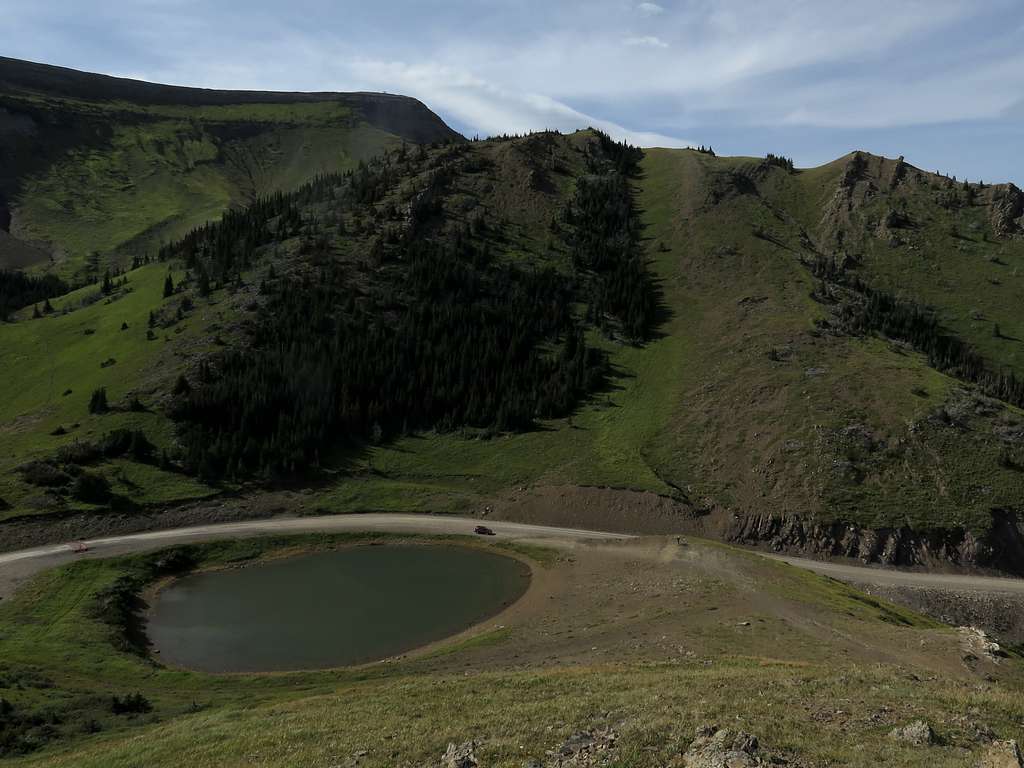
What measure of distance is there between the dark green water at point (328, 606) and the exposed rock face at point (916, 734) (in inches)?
1291

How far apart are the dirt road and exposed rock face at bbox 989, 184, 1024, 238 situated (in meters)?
Result: 100

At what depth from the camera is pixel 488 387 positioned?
95.8 metres

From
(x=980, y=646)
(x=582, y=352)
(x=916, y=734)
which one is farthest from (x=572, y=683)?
(x=582, y=352)

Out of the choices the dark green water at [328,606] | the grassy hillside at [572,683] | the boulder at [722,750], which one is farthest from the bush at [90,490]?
the boulder at [722,750]

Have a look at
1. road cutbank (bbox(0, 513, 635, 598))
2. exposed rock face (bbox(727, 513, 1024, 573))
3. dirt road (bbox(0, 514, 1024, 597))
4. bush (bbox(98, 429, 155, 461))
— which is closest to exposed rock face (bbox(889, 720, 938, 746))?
dirt road (bbox(0, 514, 1024, 597))

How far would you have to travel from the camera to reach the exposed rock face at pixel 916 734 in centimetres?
1783

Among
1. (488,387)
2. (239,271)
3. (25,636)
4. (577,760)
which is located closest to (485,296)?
(488,387)

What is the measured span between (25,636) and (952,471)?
8377 centimetres

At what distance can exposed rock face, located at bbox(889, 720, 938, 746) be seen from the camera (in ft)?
58.5

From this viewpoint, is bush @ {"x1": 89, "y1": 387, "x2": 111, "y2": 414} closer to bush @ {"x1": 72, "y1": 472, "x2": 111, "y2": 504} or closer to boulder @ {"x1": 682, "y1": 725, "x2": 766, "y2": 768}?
bush @ {"x1": 72, "y1": 472, "x2": 111, "y2": 504}

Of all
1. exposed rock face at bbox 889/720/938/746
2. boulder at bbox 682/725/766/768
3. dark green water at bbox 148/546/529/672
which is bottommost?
dark green water at bbox 148/546/529/672

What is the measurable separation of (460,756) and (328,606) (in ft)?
119

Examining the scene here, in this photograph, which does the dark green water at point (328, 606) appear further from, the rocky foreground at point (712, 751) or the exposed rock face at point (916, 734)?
the exposed rock face at point (916, 734)

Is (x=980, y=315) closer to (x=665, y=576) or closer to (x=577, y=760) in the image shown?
(x=665, y=576)
